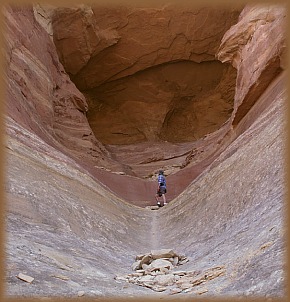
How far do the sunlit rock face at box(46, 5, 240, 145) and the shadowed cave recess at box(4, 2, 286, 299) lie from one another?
0.09m

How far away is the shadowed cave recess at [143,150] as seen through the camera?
8047 millimetres

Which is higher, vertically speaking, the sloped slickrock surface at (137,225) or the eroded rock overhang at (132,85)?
the eroded rock overhang at (132,85)

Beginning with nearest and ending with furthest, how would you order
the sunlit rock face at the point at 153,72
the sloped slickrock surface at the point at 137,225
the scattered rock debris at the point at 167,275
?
1. the sloped slickrock surface at the point at 137,225
2. the scattered rock debris at the point at 167,275
3. the sunlit rock face at the point at 153,72

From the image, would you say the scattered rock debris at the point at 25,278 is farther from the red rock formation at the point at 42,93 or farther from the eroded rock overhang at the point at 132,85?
the red rock formation at the point at 42,93

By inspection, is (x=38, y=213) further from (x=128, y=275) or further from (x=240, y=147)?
(x=240, y=147)

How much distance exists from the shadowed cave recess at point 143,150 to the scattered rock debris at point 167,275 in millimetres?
37

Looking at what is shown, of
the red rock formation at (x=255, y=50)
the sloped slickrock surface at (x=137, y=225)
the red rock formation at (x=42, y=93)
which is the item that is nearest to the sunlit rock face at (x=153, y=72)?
the red rock formation at (x=42, y=93)

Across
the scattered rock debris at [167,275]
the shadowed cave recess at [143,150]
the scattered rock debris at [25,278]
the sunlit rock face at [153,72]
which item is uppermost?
the sunlit rock face at [153,72]

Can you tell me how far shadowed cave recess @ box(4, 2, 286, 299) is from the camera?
8047 millimetres

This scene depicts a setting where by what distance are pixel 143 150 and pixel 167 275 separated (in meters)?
27.2

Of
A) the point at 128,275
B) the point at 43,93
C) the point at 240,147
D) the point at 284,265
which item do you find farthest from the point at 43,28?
the point at 284,265

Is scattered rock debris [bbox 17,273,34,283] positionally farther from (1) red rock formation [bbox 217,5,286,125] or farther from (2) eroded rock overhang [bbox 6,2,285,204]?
(1) red rock formation [bbox 217,5,286,125]

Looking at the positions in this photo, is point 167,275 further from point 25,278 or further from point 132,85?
point 132,85

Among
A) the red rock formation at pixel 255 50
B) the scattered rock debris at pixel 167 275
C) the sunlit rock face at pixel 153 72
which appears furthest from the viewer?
the sunlit rock face at pixel 153 72
